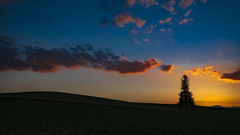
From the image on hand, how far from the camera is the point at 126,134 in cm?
2117

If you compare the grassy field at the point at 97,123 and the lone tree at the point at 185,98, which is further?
the lone tree at the point at 185,98

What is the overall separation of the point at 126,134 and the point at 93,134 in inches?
175

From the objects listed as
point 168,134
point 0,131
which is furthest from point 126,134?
point 0,131

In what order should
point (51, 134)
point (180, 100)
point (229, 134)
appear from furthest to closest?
point (180, 100) → point (229, 134) → point (51, 134)

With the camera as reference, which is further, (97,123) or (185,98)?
(185,98)

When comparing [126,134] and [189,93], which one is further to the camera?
[189,93]

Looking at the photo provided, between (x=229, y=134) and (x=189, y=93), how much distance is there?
2040 inches

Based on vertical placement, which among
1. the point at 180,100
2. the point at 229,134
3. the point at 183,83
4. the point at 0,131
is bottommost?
the point at 0,131

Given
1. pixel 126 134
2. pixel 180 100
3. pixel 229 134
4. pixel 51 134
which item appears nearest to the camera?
pixel 51 134

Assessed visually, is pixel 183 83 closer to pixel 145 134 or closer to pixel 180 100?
pixel 180 100

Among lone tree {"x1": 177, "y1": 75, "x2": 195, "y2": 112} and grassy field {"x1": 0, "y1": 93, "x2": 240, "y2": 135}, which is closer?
grassy field {"x1": 0, "y1": 93, "x2": 240, "y2": 135}

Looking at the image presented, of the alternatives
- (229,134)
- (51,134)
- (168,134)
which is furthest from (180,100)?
(51,134)

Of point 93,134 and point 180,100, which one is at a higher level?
point 180,100

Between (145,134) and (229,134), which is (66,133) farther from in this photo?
(229,134)
